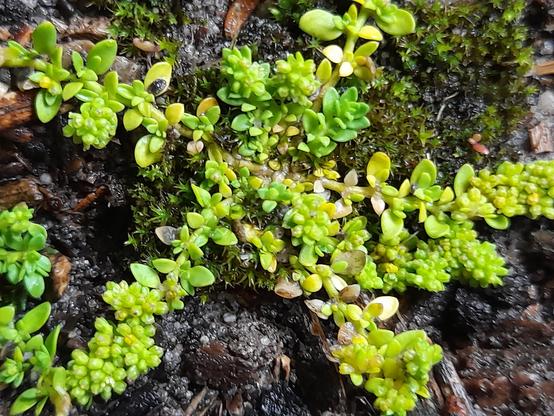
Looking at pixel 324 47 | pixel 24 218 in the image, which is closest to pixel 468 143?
pixel 324 47

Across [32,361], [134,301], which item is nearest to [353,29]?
[134,301]

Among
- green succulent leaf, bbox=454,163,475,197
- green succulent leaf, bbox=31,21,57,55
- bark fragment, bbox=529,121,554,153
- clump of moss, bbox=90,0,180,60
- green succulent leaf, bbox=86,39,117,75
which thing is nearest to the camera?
green succulent leaf, bbox=31,21,57,55

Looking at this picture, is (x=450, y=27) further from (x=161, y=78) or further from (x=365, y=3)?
(x=161, y=78)

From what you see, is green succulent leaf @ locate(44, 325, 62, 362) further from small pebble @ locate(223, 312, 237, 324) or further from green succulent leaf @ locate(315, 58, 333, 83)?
green succulent leaf @ locate(315, 58, 333, 83)

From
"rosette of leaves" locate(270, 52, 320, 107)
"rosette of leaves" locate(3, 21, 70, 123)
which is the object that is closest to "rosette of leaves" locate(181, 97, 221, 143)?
"rosette of leaves" locate(270, 52, 320, 107)

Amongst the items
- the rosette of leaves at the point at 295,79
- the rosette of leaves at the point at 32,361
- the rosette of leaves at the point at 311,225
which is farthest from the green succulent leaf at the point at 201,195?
the rosette of leaves at the point at 32,361

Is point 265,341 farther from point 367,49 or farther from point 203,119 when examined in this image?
point 367,49

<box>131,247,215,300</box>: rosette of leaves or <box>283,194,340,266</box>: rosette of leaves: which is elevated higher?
<box>283,194,340,266</box>: rosette of leaves
